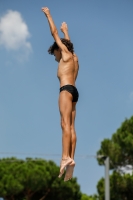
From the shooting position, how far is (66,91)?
21.4 ft

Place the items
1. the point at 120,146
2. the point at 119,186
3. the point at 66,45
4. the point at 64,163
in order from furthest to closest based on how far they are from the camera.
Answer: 1. the point at 120,146
2. the point at 119,186
3. the point at 66,45
4. the point at 64,163

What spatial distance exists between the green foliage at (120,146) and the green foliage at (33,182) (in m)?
4.99

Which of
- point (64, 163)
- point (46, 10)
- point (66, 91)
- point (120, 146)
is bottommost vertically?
point (64, 163)

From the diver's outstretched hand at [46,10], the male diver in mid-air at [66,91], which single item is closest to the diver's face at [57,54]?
the male diver in mid-air at [66,91]

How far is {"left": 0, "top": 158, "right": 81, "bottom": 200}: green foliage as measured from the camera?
3781 centimetres

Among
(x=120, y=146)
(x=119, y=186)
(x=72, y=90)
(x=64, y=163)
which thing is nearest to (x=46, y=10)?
(x=72, y=90)

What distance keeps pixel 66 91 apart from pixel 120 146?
2887 centimetres

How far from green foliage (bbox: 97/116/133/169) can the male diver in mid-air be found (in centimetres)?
2750

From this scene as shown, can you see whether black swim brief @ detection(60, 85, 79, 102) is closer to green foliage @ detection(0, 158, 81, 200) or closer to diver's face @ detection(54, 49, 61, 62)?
diver's face @ detection(54, 49, 61, 62)

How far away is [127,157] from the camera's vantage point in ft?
117

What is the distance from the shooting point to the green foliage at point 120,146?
34.4 m

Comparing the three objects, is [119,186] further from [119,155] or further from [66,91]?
[66,91]

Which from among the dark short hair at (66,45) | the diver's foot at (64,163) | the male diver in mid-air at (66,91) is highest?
the dark short hair at (66,45)

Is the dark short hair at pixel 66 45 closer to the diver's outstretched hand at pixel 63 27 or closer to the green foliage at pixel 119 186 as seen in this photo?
the diver's outstretched hand at pixel 63 27
